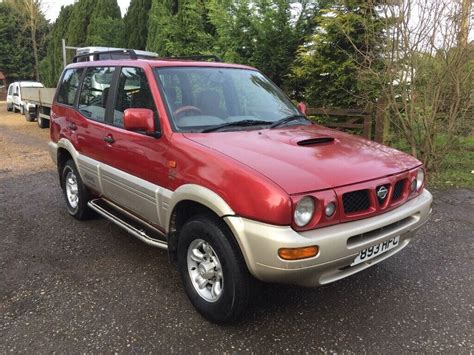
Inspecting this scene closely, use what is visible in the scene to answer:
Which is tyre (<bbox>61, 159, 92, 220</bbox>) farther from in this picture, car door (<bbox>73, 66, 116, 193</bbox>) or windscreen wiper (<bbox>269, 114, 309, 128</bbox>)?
windscreen wiper (<bbox>269, 114, 309, 128</bbox>)

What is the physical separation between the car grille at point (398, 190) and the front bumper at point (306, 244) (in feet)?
0.78

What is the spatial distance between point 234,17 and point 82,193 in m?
6.05

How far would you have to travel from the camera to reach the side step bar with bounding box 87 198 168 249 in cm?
360

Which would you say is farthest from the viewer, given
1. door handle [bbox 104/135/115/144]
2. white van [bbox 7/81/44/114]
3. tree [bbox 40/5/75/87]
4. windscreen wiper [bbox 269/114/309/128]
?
tree [bbox 40/5/75/87]

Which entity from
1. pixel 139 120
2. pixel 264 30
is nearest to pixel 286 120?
pixel 139 120

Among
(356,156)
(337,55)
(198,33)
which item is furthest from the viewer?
(198,33)

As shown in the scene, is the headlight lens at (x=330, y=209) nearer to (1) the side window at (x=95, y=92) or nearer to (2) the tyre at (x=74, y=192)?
(1) the side window at (x=95, y=92)

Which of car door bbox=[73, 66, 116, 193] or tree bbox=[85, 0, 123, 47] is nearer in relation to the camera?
car door bbox=[73, 66, 116, 193]

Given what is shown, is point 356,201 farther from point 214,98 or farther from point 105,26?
point 105,26

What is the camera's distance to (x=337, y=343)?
2854 mm

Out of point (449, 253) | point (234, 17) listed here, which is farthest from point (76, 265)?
point (234, 17)

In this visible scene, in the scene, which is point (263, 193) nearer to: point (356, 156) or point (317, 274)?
point (317, 274)

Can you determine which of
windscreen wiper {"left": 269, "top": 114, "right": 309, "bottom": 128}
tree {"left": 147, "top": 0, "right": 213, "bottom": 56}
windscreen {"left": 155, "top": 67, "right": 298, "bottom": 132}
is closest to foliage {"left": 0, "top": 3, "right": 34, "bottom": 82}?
tree {"left": 147, "top": 0, "right": 213, "bottom": 56}

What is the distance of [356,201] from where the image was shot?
108 inches
